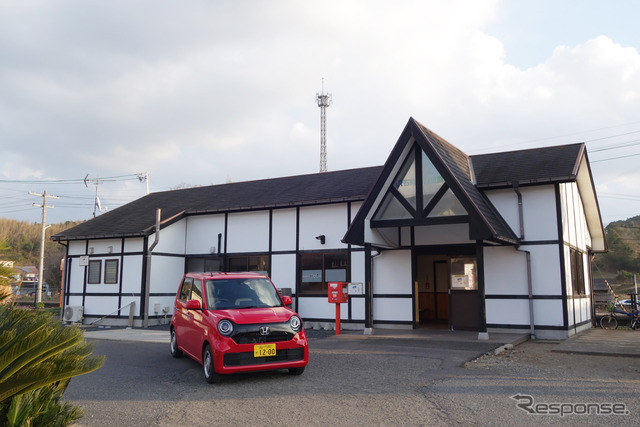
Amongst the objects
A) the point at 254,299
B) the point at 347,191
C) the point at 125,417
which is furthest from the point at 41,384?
the point at 347,191

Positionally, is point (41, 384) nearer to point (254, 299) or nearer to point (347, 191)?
point (254, 299)

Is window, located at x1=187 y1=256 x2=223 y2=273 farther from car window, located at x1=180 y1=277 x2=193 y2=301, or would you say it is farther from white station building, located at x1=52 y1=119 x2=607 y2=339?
car window, located at x1=180 y1=277 x2=193 y2=301

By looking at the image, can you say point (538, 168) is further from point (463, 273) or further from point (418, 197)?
point (418, 197)

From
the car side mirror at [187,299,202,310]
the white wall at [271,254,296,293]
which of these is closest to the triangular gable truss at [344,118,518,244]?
the white wall at [271,254,296,293]

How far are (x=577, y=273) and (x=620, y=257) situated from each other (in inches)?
1568

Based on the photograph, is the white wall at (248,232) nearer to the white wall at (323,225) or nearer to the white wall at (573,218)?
the white wall at (323,225)

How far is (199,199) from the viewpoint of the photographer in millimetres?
20078

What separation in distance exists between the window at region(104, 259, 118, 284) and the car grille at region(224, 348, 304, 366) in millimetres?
12009

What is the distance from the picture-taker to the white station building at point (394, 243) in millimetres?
12250

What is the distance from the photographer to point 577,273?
46.8 ft

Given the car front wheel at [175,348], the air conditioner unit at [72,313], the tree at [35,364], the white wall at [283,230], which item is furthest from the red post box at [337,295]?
the air conditioner unit at [72,313]

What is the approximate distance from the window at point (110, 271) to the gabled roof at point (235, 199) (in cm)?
101

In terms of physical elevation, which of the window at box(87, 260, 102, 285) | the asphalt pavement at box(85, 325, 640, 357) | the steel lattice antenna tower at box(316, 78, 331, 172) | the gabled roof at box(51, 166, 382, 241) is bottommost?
the asphalt pavement at box(85, 325, 640, 357)

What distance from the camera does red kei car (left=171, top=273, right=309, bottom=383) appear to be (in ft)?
23.5
